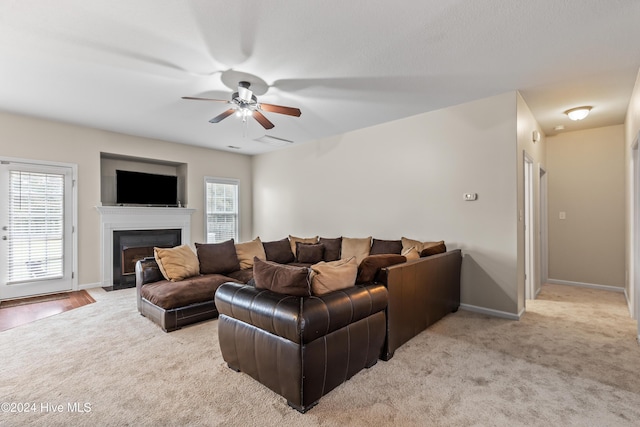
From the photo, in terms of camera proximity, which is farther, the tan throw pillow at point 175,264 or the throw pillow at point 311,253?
the throw pillow at point 311,253

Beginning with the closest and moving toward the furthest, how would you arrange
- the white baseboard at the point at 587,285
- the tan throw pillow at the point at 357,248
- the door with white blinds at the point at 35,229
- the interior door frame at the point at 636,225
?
the interior door frame at the point at 636,225
the door with white blinds at the point at 35,229
the tan throw pillow at the point at 357,248
the white baseboard at the point at 587,285

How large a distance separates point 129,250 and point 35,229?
1.33 m

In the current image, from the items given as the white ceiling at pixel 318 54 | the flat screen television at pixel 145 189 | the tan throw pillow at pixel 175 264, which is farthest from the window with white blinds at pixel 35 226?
the tan throw pillow at pixel 175 264

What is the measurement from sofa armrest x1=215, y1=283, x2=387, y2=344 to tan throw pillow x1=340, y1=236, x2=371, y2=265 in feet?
7.46

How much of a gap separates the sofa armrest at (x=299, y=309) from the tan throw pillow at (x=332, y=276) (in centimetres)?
6

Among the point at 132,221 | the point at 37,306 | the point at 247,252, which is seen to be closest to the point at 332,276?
the point at 247,252

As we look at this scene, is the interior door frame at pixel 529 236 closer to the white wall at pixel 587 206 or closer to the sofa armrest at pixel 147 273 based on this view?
the white wall at pixel 587 206

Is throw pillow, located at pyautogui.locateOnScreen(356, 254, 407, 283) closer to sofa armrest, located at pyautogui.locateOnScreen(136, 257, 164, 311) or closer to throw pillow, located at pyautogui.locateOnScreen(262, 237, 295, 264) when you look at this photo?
sofa armrest, located at pyautogui.locateOnScreen(136, 257, 164, 311)

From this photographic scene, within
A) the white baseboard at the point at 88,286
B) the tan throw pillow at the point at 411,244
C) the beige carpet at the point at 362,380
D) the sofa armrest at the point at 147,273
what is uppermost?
the tan throw pillow at the point at 411,244

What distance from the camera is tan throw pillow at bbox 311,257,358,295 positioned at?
2129mm

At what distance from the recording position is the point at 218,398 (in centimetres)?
207

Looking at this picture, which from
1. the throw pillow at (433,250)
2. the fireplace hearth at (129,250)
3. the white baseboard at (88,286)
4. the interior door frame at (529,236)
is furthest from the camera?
the fireplace hearth at (129,250)

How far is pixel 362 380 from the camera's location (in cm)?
228

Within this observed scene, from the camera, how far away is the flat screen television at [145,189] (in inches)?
222
